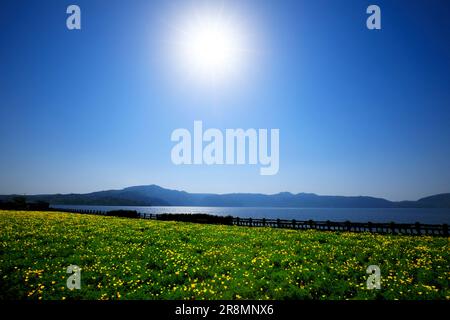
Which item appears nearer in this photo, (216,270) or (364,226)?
(216,270)

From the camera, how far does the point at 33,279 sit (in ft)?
26.7

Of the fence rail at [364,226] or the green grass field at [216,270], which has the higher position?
the green grass field at [216,270]

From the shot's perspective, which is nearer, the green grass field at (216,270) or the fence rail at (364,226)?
the green grass field at (216,270)

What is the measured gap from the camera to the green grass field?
7215mm

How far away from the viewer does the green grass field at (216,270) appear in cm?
721

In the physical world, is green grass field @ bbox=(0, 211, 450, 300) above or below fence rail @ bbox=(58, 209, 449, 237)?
above

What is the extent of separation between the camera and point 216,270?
916cm

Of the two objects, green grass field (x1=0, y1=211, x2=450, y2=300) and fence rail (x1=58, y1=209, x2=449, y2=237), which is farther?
fence rail (x1=58, y1=209, x2=449, y2=237)

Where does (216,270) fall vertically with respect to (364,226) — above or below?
above

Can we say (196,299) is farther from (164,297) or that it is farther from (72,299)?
(72,299)

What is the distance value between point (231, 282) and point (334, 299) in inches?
122
